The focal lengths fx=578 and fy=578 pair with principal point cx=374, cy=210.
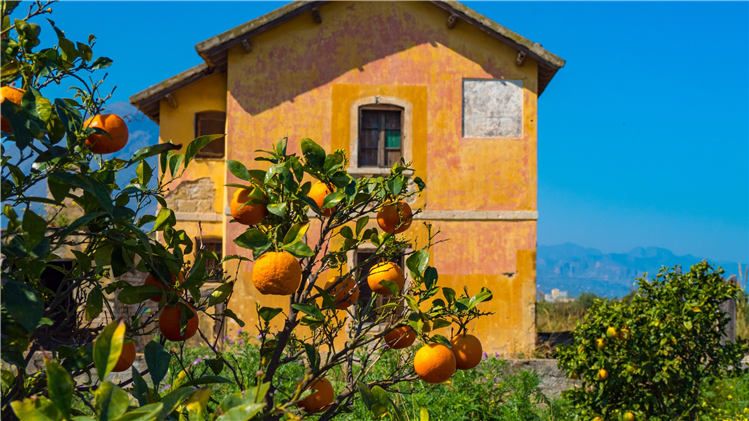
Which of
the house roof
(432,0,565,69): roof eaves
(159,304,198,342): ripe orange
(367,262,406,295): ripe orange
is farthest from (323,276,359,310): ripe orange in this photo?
(432,0,565,69): roof eaves

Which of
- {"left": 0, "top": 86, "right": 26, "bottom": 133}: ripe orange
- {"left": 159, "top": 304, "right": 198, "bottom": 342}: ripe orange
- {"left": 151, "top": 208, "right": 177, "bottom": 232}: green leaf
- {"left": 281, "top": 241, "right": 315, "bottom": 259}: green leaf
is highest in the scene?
{"left": 0, "top": 86, "right": 26, "bottom": 133}: ripe orange

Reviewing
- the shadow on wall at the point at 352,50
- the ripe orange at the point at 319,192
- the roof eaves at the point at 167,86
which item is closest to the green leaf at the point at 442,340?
the ripe orange at the point at 319,192

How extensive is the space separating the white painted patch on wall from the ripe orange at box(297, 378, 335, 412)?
7636 millimetres

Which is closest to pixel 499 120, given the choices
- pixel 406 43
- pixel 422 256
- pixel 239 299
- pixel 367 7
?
pixel 406 43

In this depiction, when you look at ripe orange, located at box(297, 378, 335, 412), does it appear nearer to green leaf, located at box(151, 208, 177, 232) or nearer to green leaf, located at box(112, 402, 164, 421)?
green leaf, located at box(151, 208, 177, 232)

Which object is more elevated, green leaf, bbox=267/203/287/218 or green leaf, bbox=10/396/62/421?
green leaf, bbox=267/203/287/218

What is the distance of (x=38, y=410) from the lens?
3.62 ft

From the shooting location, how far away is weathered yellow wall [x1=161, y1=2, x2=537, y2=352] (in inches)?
362

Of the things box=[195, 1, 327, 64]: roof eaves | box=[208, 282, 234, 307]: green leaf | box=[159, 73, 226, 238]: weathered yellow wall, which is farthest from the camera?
box=[159, 73, 226, 238]: weathered yellow wall

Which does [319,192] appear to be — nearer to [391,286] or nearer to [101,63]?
[391,286]

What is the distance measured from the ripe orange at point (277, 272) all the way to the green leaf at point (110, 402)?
2.26 ft

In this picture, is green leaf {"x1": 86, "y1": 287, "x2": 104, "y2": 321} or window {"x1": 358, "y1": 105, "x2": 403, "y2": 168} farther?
window {"x1": 358, "y1": 105, "x2": 403, "y2": 168}

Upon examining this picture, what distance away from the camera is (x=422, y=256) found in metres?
2.14

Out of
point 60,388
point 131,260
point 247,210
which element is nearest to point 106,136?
point 131,260
